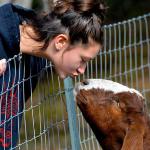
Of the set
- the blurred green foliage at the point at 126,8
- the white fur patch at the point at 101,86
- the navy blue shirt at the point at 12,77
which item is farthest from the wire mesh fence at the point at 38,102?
the blurred green foliage at the point at 126,8

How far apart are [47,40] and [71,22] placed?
0.60ft

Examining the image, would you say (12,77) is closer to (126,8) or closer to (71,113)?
(71,113)

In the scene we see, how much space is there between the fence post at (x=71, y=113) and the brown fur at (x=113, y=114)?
13cm

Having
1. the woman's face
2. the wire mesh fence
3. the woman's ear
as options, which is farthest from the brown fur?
the woman's ear

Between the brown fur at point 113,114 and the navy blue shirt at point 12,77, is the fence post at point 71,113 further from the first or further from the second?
the navy blue shirt at point 12,77

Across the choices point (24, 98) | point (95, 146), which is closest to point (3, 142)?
point (24, 98)

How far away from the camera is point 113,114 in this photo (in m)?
5.20

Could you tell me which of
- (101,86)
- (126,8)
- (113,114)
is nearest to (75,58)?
(101,86)

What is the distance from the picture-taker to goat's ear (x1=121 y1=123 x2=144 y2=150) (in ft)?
16.2

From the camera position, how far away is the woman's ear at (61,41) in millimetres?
4555

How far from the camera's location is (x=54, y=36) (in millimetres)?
4562

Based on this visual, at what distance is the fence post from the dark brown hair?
705 mm

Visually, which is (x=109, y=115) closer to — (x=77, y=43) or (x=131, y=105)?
(x=131, y=105)

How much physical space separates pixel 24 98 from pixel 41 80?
0.74ft
